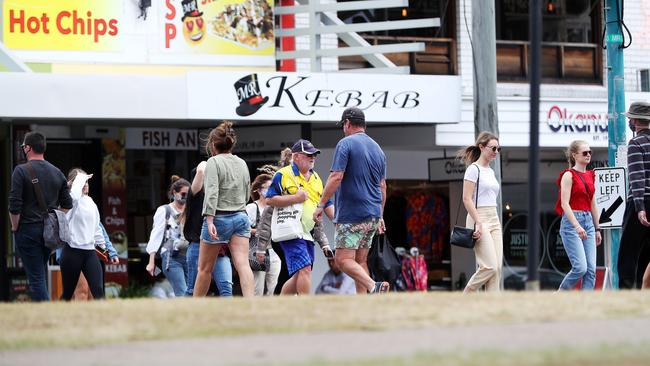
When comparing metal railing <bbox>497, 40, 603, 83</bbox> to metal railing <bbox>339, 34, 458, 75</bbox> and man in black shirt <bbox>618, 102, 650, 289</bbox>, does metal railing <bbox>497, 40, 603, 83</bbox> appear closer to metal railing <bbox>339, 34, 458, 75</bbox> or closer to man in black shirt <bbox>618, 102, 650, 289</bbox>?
metal railing <bbox>339, 34, 458, 75</bbox>

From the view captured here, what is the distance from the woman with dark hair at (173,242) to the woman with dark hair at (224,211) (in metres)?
2.53

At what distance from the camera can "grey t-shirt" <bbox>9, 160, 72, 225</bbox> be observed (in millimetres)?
12789

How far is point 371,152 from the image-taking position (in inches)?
488

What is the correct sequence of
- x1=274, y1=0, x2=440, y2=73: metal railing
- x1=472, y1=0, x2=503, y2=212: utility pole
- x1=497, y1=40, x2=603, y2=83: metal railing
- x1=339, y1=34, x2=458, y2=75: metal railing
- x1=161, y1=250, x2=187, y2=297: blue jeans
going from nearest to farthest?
x1=161, y1=250, x2=187, y2=297: blue jeans → x1=472, y1=0, x2=503, y2=212: utility pole → x1=274, y1=0, x2=440, y2=73: metal railing → x1=339, y1=34, x2=458, y2=75: metal railing → x1=497, y1=40, x2=603, y2=83: metal railing

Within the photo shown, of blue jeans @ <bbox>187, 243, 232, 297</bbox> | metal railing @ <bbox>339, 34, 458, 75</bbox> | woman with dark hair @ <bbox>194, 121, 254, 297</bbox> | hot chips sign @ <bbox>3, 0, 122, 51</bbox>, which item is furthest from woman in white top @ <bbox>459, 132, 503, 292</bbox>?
metal railing @ <bbox>339, 34, 458, 75</bbox>

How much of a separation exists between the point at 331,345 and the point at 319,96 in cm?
1209

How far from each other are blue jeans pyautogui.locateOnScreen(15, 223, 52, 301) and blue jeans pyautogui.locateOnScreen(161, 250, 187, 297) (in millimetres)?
2626

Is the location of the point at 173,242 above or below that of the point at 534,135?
below

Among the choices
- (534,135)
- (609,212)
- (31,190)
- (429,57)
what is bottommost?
(609,212)

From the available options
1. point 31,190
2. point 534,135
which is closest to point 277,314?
point 534,135

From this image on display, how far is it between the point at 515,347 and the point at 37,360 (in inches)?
96.9

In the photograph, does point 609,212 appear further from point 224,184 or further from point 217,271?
point 224,184

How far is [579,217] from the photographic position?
1416 centimetres

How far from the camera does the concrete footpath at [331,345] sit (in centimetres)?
708
